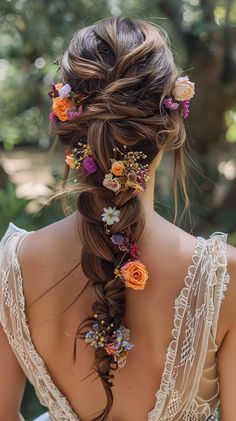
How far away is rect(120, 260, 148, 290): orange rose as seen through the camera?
1085mm

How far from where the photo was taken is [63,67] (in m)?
1.12

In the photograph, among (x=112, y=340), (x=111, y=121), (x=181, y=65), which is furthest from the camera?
(x=181, y=65)

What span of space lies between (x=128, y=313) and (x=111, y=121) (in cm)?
36

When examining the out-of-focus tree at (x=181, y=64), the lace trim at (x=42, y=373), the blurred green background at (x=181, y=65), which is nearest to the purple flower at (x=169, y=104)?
the lace trim at (x=42, y=373)

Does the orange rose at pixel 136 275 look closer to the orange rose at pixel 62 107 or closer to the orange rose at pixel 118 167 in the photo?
the orange rose at pixel 118 167

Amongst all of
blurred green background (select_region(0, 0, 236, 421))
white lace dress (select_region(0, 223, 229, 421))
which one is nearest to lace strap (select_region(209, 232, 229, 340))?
white lace dress (select_region(0, 223, 229, 421))

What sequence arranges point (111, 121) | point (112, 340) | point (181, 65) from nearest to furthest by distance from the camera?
point (111, 121) → point (112, 340) → point (181, 65)

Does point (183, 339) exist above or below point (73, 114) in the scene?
below

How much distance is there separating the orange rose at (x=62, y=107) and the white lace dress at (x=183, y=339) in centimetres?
27

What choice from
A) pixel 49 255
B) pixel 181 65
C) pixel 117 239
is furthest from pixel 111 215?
pixel 181 65

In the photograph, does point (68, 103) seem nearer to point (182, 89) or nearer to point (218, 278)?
point (182, 89)

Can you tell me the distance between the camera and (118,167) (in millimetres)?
1041

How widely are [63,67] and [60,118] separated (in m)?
0.09

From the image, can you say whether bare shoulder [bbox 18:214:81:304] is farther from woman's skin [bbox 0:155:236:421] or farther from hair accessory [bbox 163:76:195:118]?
hair accessory [bbox 163:76:195:118]
